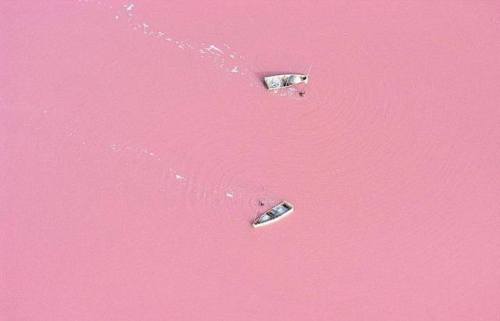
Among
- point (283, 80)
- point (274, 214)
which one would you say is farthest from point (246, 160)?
point (283, 80)

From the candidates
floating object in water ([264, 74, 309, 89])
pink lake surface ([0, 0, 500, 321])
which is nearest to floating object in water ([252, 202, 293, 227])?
pink lake surface ([0, 0, 500, 321])

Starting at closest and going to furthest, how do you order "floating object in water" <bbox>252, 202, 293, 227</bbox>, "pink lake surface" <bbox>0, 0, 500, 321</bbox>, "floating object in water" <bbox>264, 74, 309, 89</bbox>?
"pink lake surface" <bbox>0, 0, 500, 321</bbox>
"floating object in water" <bbox>252, 202, 293, 227</bbox>
"floating object in water" <bbox>264, 74, 309, 89</bbox>

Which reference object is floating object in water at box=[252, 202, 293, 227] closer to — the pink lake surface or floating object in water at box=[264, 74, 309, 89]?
the pink lake surface

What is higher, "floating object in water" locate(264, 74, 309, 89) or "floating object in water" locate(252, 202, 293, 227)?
"floating object in water" locate(264, 74, 309, 89)

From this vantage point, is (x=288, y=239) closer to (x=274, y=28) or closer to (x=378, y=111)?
(x=378, y=111)

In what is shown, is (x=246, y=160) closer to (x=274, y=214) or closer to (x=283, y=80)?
(x=274, y=214)
